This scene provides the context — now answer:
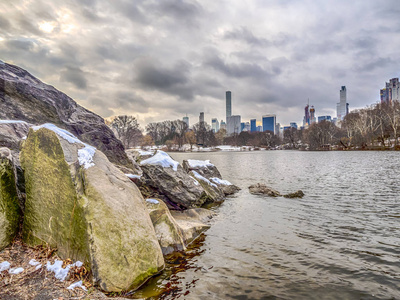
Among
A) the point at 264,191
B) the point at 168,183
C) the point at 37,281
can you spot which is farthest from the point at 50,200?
the point at 264,191

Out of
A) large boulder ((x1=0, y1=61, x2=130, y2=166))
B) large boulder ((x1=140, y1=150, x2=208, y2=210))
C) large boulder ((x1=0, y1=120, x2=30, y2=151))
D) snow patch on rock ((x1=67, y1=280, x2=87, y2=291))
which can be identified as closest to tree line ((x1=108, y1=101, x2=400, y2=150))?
large boulder ((x1=0, y1=61, x2=130, y2=166))

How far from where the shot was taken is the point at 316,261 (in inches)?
277

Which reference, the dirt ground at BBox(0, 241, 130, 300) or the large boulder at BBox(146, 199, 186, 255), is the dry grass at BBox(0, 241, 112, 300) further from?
the large boulder at BBox(146, 199, 186, 255)

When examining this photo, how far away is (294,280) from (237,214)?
6.86 metres

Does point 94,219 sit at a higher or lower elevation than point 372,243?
higher

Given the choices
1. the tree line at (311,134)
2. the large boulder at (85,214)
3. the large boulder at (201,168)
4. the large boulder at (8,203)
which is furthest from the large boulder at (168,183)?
the tree line at (311,134)

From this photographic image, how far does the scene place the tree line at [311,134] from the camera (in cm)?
8162

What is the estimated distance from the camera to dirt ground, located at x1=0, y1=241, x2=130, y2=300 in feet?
13.9

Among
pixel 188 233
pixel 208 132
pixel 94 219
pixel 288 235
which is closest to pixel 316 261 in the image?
pixel 288 235

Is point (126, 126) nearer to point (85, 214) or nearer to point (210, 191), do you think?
point (210, 191)

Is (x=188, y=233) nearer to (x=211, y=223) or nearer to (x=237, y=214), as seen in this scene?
(x=211, y=223)

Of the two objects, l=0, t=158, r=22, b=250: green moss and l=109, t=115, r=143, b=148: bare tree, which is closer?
l=0, t=158, r=22, b=250: green moss

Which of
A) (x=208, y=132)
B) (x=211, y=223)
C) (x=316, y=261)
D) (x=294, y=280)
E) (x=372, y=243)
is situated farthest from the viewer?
(x=208, y=132)

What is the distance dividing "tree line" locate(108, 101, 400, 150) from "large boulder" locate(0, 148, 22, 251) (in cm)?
2159
